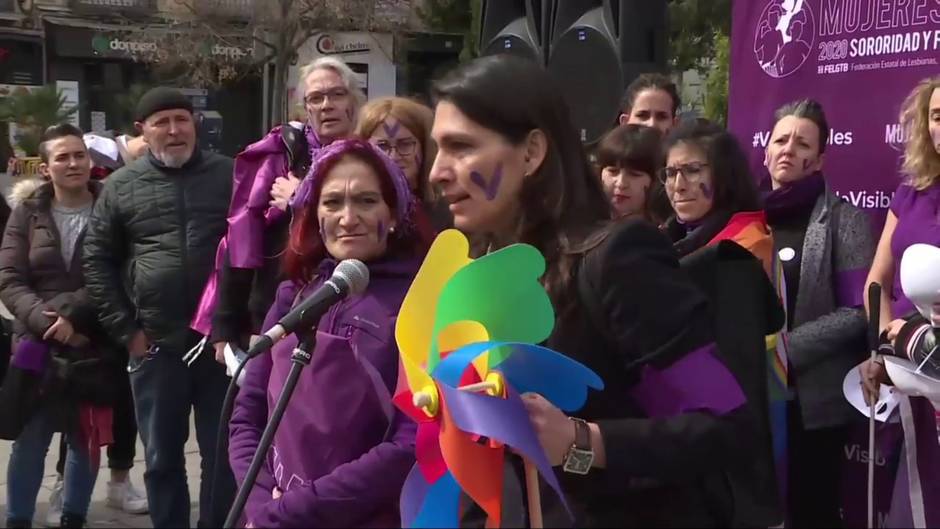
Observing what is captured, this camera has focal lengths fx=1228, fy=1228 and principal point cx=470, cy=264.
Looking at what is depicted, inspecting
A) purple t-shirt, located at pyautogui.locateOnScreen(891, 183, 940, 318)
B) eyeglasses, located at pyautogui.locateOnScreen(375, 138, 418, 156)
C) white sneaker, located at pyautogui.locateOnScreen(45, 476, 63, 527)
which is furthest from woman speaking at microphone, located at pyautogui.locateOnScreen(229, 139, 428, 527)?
white sneaker, located at pyautogui.locateOnScreen(45, 476, 63, 527)

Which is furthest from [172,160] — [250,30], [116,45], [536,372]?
[116,45]

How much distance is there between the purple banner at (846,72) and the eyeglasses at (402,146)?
5.47 feet

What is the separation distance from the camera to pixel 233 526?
2100 mm

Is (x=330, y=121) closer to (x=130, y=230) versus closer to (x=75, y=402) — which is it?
(x=130, y=230)

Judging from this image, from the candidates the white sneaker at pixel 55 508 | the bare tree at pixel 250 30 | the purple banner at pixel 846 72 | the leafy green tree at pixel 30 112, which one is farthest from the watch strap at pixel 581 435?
the leafy green tree at pixel 30 112

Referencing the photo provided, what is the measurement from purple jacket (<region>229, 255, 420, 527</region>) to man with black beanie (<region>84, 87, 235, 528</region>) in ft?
6.79

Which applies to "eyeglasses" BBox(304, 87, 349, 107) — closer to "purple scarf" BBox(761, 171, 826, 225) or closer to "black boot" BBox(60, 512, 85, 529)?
"purple scarf" BBox(761, 171, 826, 225)

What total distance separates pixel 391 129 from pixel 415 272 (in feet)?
3.57

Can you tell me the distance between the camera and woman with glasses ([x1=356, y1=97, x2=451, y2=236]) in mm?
3756

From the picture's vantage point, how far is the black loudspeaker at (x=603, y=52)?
16.6 feet

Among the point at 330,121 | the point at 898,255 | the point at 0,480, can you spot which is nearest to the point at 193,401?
the point at 330,121

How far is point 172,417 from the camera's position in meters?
4.69

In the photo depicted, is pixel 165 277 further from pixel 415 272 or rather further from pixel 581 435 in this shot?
pixel 581 435

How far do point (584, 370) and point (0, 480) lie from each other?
520 cm
